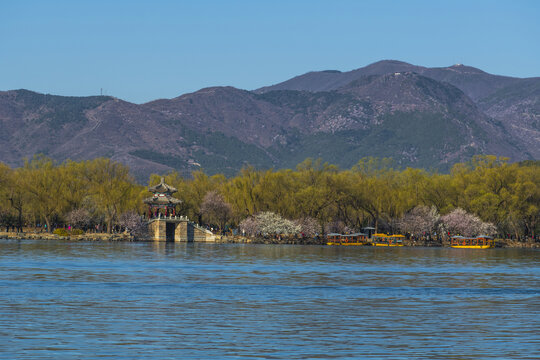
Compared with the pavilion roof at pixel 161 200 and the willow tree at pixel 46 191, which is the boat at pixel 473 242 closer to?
the pavilion roof at pixel 161 200

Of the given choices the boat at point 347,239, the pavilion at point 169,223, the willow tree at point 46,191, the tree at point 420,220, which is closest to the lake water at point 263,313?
the boat at point 347,239

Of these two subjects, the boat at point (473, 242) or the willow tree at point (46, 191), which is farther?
the willow tree at point (46, 191)

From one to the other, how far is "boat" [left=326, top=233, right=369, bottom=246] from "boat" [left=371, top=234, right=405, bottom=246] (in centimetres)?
179

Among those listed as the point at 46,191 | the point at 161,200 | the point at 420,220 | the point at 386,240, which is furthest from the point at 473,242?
the point at 46,191

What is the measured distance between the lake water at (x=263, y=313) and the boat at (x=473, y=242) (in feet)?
230

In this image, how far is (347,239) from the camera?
149750mm

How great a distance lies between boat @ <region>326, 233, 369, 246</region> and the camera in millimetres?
146250

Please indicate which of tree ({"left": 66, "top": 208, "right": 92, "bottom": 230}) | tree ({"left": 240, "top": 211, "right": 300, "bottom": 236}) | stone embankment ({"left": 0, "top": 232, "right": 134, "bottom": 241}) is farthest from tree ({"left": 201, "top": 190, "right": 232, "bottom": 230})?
tree ({"left": 66, "top": 208, "right": 92, "bottom": 230})

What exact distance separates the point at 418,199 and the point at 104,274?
3837 inches

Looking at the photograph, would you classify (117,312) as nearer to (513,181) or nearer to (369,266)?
(369,266)

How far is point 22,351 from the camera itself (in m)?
28.4

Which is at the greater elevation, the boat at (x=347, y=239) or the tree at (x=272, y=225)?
the tree at (x=272, y=225)

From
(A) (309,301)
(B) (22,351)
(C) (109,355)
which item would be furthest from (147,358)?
(A) (309,301)

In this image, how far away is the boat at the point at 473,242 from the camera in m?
143
